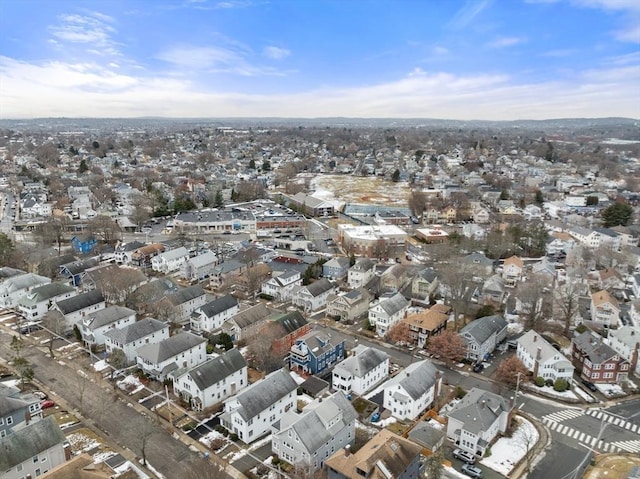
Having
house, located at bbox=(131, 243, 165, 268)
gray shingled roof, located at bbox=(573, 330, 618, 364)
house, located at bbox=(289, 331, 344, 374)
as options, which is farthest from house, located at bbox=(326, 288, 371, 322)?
house, located at bbox=(131, 243, 165, 268)

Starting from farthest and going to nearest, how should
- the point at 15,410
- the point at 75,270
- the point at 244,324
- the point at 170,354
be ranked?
1. the point at 75,270
2. the point at 244,324
3. the point at 170,354
4. the point at 15,410

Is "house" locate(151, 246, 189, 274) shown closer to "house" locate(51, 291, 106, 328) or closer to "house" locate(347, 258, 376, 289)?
"house" locate(51, 291, 106, 328)

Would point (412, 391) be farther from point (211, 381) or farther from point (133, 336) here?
point (133, 336)

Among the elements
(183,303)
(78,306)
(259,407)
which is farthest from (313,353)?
(78,306)

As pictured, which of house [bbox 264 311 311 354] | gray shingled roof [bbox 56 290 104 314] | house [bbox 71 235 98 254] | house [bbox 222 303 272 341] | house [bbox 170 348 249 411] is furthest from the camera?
house [bbox 71 235 98 254]

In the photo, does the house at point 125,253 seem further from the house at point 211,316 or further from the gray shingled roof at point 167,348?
the gray shingled roof at point 167,348
